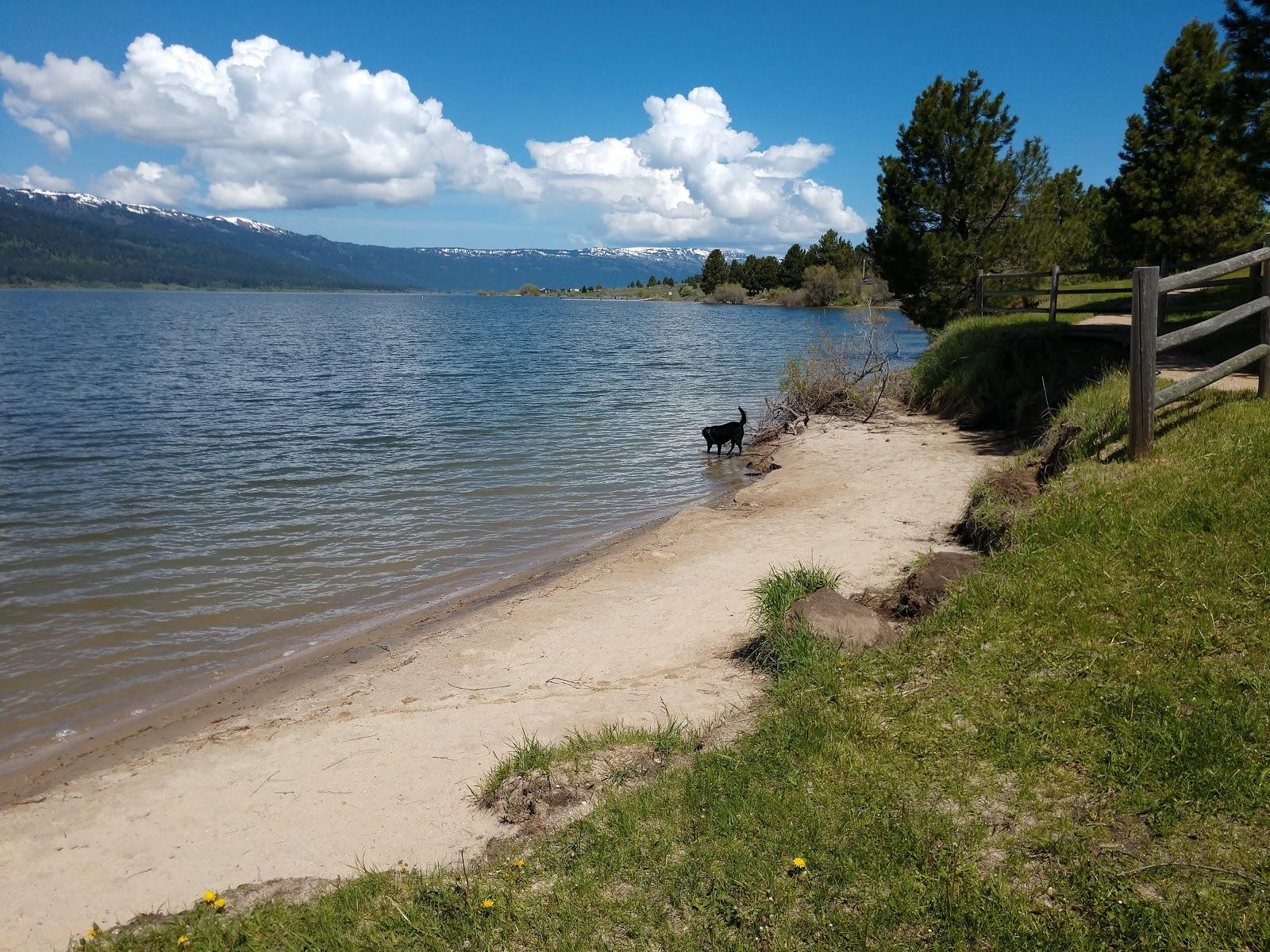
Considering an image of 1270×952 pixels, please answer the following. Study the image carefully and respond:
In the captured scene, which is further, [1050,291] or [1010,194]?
[1010,194]

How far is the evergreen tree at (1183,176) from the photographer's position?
2636 centimetres

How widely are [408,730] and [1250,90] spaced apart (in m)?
15.0

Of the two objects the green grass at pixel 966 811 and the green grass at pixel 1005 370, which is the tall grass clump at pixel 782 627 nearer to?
the green grass at pixel 966 811

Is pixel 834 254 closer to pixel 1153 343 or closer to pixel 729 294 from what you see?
pixel 729 294

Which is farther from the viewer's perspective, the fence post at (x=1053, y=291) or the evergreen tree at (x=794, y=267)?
the evergreen tree at (x=794, y=267)

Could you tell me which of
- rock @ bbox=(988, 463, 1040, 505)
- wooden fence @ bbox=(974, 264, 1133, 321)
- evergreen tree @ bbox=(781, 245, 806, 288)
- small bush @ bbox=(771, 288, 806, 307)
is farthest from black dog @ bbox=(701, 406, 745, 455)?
evergreen tree @ bbox=(781, 245, 806, 288)

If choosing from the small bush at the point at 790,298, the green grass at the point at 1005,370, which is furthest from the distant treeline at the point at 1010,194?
the small bush at the point at 790,298

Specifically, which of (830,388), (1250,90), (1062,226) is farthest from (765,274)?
(1250,90)

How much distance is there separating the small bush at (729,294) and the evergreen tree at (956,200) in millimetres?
124972

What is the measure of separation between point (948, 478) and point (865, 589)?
601cm

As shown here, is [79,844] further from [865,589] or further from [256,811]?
[865,589]

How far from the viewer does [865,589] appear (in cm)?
745

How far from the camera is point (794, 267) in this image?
446 ft

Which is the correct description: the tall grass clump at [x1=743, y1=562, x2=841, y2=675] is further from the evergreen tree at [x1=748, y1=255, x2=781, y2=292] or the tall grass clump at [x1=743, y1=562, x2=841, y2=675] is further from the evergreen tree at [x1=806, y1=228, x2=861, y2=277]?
the evergreen tree at [x1=748, y1=255, x2=781, y2=292]
